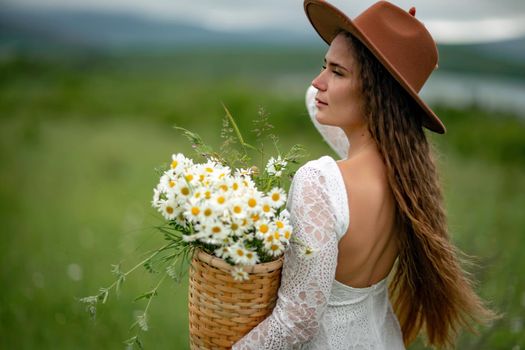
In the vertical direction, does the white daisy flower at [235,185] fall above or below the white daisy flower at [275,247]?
above

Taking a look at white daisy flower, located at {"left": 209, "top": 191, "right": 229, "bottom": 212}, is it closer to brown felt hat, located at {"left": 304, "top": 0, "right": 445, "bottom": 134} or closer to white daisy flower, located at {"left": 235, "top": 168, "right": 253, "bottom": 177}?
white daisy flower, located at {"left": 235, "top": 168, "right": 253, "bottom": 177}

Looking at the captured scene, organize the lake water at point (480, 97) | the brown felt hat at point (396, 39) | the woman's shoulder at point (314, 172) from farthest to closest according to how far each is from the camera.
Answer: the lake water at point (480, 97) < the brown felt hat at point (396, 39) < the woman's shoulder at point (314, 172)

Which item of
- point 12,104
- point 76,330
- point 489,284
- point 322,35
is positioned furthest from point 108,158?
point 322,35

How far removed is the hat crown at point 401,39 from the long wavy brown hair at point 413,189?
0.06 meters

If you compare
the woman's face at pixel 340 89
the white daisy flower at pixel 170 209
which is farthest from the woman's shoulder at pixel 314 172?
the white daisy flower at pixel 170 209

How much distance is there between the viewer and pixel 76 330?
3.98 meters

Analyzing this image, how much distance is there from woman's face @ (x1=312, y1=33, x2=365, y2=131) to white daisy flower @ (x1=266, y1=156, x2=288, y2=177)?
311 mm

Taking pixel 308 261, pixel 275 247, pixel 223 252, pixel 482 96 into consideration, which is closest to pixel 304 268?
pixel 308 261

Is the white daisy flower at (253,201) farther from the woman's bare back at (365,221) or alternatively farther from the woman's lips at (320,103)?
the woman's lips at (320,103)

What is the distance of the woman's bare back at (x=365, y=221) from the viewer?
186cm

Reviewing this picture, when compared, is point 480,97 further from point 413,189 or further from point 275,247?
point 275,247

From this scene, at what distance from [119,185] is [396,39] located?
7234 mm

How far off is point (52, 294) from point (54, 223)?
7.87ft

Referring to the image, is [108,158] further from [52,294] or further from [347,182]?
[347,182]
